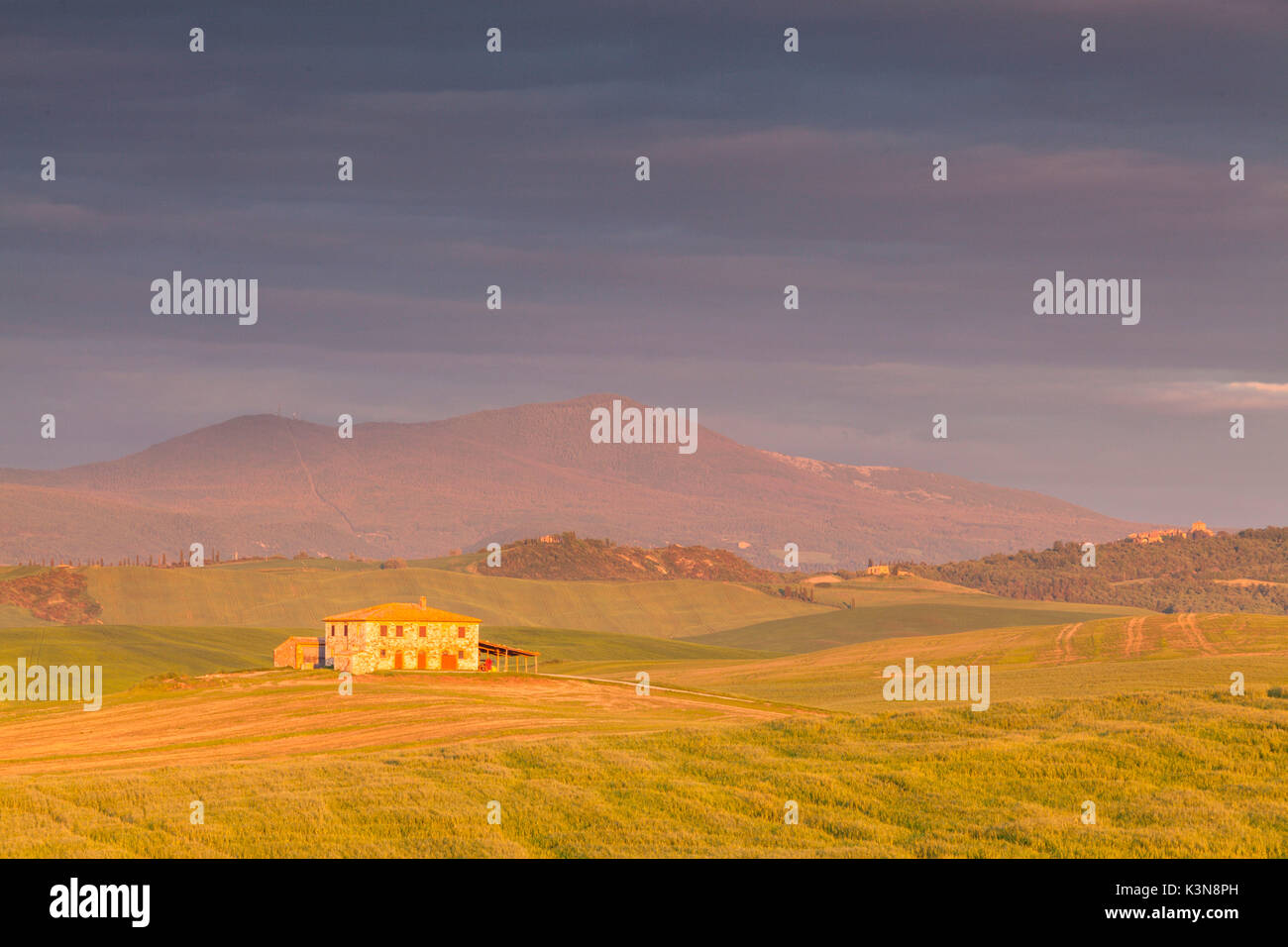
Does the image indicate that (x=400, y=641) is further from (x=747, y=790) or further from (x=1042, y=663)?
(x=747, y=790)

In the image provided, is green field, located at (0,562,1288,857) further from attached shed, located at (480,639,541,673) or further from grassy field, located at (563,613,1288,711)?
attached shed, located at (480,639,541,673)

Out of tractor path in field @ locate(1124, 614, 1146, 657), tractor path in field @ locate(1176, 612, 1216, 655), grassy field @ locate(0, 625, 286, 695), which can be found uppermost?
tractor path in field @ locate(1176, 612, 1216, 655)

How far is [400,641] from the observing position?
115m

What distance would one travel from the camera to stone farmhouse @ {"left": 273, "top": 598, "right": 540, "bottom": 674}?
11406cm

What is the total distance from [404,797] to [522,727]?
36692 millimetres

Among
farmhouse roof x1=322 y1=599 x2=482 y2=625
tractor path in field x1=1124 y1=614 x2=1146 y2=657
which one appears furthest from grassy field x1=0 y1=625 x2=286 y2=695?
tractor path in field x1=1124 y1=614 x2=1146 y2=657

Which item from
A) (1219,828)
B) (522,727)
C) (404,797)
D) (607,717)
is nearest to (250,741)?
(522,727)

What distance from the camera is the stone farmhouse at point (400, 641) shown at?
114m

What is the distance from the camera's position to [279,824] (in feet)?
93.8

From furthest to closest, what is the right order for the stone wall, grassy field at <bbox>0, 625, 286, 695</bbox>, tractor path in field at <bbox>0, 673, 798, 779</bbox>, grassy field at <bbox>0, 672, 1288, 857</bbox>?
grassy field at <bbox>0, 625, 286, 695</bbox>
the stone wall
tractor path in field at <bbox>0, 673, 798, 779</bbox>
grassy field at <bbox>0, 672, 1288, 857</bbox>

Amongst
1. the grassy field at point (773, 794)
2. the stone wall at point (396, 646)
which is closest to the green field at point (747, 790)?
the grassy field at point (773, 794)

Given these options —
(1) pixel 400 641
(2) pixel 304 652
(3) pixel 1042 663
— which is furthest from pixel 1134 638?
(2) pixel 304 652

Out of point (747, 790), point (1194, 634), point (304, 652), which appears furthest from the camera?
point (1194, 634)
